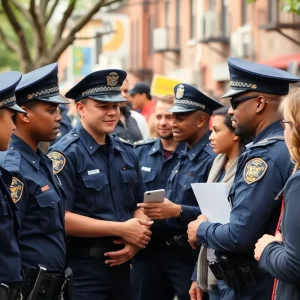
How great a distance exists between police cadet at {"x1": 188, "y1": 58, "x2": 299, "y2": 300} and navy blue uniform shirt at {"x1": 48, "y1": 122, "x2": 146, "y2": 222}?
0.92m

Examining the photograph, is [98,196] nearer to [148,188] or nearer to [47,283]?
[47,283]

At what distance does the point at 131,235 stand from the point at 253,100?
151 cm

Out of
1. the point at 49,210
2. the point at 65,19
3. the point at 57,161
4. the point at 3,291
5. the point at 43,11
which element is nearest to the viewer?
the point at 3,291

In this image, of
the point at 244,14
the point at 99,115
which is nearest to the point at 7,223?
the point at 99,115

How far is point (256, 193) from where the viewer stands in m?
5.39

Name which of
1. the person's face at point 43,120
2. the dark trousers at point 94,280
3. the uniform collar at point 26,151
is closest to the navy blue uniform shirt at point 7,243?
the uniform collar at point 26,151

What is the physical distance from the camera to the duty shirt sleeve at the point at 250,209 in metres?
5.38

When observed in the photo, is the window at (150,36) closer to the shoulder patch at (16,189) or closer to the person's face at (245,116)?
the person's face at (245,116)

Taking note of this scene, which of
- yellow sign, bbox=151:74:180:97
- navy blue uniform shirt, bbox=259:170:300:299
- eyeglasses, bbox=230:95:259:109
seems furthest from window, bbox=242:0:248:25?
navy blue uniform shirt, bbox=259:170:300:299

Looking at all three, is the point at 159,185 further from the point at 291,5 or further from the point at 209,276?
the point at 291,5

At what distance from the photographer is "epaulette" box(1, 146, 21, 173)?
18.1 ft

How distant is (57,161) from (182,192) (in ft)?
4.02

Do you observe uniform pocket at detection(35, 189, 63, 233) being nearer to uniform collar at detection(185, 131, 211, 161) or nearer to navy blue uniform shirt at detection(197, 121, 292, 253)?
navy blue uniform shirt at detection(197, 121, 292, 253)

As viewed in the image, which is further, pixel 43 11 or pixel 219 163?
pixel 43 11
